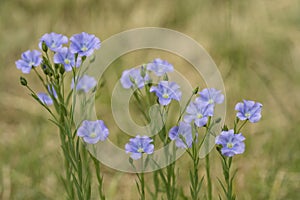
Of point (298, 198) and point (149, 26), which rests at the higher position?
point (149, 26)

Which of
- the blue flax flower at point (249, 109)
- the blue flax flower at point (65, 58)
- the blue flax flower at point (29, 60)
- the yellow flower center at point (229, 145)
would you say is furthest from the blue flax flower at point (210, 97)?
the blue flax flower at point (29, 60)

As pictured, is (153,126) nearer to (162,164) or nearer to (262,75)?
(162,164)

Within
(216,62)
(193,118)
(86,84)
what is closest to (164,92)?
(193,118)

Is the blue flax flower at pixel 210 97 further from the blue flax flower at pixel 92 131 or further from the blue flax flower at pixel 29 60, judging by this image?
the blue flax flower at pixel 29 60

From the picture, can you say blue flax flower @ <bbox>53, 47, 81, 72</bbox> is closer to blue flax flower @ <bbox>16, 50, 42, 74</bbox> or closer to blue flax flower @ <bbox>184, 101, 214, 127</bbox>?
blue flax flower @ <bbox>16, 50, 42, 74</bbox>

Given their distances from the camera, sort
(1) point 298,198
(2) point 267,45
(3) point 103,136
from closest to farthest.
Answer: (3) point 103,136 → (1) point 298,198 → (2) point 267,45

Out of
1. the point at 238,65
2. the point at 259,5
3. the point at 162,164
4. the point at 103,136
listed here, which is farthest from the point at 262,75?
the point at 103,136
